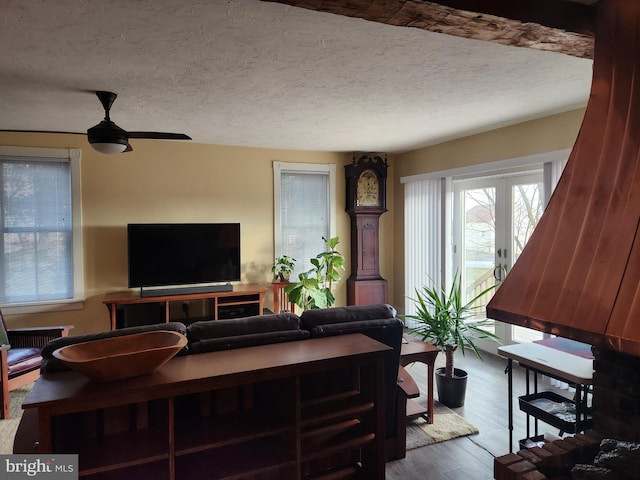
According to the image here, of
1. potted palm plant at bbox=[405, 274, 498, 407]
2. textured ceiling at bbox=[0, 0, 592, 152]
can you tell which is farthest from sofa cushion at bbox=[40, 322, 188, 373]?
potted palm plant at bbox=[405, 274, 498, 407]

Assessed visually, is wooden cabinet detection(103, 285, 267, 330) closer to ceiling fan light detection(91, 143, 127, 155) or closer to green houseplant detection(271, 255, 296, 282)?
green houseplant detection(271, 255, 296, 282)

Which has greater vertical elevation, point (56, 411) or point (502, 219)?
point (502, 219)

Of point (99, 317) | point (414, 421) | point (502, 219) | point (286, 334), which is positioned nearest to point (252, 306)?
point (99, 317)

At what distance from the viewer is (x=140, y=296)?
168 inches

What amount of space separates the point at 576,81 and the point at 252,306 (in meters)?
3.70

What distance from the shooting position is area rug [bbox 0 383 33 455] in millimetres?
2611

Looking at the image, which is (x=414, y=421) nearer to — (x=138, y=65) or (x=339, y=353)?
(x=339, y=353)

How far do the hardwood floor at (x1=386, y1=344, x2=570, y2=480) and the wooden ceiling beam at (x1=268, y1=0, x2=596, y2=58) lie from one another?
7.54 ft

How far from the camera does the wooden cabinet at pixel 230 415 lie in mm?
1552

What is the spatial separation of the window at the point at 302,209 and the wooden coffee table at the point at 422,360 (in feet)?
8.50

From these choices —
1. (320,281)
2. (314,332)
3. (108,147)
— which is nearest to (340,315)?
(314,332)
